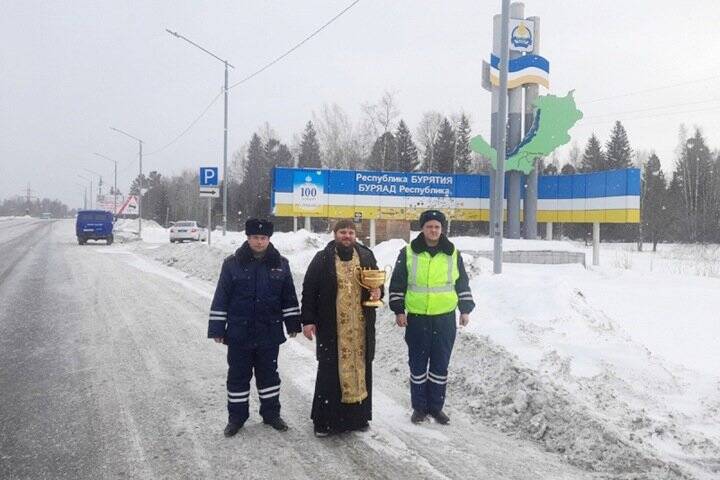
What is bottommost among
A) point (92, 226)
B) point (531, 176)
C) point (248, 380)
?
point (248, 380)

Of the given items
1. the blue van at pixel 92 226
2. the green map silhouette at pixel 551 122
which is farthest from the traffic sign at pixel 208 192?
the blue van at pixel 92 226

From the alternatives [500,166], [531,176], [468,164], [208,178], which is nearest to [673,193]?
[468,164]

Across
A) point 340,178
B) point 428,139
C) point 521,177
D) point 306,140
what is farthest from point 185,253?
point 306,140

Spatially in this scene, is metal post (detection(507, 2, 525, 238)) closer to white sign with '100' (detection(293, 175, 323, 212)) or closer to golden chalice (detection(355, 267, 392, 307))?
white sign with '100' (detection(293, 175, 323, 212))

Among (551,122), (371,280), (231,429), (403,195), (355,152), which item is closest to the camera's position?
(231,429)

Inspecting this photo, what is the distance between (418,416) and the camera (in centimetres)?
528

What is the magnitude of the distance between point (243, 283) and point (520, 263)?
55.3 ft

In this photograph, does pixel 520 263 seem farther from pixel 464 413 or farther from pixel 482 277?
pixel 464 413

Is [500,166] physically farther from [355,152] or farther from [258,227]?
[355,152]

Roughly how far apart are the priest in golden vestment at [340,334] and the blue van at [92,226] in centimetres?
3289

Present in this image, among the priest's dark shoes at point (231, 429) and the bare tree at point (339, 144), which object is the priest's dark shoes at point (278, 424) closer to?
the priest's dark shoes at point (231, 429)

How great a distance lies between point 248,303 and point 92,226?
1294 inches

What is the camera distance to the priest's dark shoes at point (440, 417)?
207 inches

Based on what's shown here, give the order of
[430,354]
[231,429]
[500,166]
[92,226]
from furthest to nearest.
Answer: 1. [92,226]
2. [500,166]
3. [430,354]
4. [231,429]
